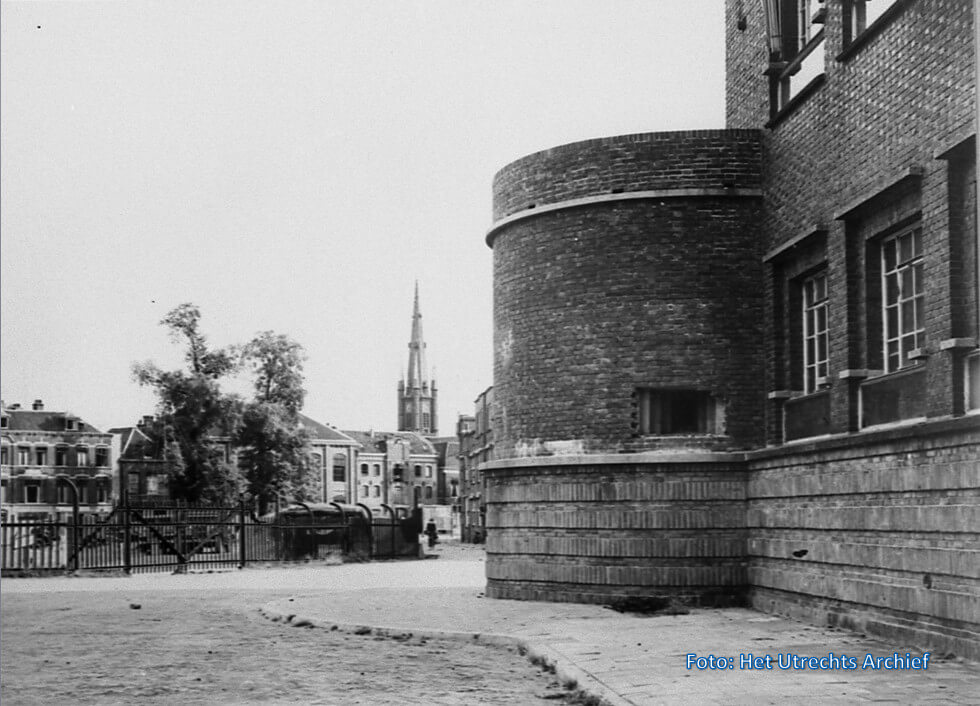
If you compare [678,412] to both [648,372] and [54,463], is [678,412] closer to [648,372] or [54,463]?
[648,372]

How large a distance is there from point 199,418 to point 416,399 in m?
90.4

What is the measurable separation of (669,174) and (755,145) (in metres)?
1.21

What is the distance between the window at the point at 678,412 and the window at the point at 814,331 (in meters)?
1.40

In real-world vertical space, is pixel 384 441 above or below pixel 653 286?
below

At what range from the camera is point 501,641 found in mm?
12344

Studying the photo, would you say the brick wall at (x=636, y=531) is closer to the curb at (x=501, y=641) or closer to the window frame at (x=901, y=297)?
the curb at (x=501, y=641)

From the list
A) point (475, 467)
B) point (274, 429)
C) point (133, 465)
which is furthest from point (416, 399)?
point (274, 429)

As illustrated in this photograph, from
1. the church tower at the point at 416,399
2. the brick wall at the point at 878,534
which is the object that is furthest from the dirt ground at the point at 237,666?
the church tower at the point at 416,399

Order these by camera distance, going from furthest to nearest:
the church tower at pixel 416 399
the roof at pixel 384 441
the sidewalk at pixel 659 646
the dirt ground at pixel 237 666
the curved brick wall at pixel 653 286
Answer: the church tower at pixel 416 399 → the roof at pixel 384 441 → the curved brick wall at pixel 653 286 → the dirt ground at pixel 237 666 → the sidewalk at pixel 659 646

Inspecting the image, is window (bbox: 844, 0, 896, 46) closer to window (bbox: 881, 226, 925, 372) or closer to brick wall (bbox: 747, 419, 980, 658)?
window (bbox: 881, 226, 925, 372)

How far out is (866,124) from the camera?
41.1 ft

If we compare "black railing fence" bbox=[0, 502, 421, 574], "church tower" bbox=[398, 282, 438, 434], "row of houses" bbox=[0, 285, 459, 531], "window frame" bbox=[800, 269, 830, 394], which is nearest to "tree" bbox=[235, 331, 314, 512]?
"row of houses" bbox=[0, 285, 459, 531]

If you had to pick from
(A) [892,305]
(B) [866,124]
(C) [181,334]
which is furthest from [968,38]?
(C) [181,334]

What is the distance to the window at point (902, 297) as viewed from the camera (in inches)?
471
